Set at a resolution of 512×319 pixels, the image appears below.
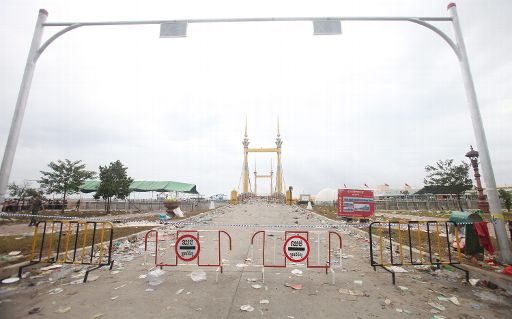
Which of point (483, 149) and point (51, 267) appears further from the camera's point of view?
point (483, 149)

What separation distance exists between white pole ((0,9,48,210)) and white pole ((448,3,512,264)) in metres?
11.6

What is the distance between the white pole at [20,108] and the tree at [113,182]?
18.1 metres

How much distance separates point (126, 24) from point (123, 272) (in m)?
6.79

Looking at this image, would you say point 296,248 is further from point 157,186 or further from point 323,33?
point 157,186

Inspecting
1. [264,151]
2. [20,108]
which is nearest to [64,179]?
[20,108]

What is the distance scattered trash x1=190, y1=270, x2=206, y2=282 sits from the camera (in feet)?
16.3

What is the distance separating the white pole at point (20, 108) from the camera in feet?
20.6

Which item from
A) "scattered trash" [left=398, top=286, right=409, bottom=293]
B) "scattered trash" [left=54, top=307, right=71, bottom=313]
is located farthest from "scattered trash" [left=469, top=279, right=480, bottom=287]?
"scattered trash" [left=54, top=307, right=71, bottom=313]

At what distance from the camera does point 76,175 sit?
21.9 m

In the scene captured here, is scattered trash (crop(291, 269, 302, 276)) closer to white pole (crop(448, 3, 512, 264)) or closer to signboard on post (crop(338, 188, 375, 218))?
white pole (crop(448, 3, 512, 264))

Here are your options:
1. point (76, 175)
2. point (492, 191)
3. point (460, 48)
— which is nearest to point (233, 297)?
point (492, 191)

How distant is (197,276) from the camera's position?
16.8 feet

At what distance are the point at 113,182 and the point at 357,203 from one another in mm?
21047

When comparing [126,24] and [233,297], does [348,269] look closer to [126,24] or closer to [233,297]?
[233,297]
